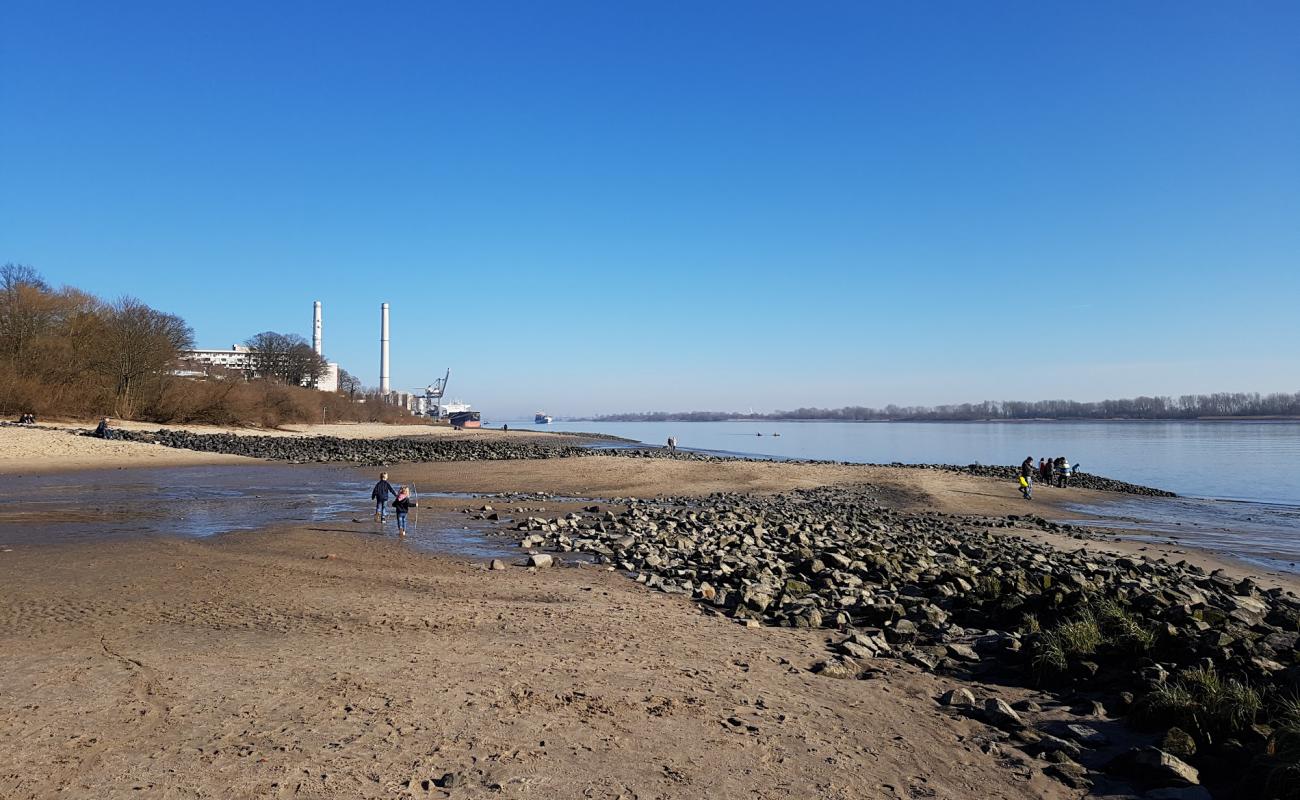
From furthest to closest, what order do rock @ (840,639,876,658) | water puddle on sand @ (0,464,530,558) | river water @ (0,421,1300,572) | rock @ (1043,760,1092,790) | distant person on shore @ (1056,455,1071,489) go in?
1. distant person on shore @ (1056,455,1071,489)
2. river water @ (0,421,1300,572)
3. water puddle on sand @ (0,464,530,558)
4. rock @ (840,639,876,658)
5. rock @ (1043,760,1092,790)

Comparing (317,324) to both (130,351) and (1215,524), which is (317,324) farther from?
(1215,524)

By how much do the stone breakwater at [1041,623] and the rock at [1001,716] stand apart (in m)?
0.01

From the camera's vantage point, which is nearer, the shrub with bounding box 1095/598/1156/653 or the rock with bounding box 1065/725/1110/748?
the rock with bounding box 1065/725/1110/748

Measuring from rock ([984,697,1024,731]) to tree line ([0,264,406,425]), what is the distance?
2402 inches

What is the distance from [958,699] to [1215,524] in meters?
24.9

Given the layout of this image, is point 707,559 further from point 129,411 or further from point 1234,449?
point 1234,449

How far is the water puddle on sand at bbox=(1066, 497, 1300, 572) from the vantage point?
66.3 ft

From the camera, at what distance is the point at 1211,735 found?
21.5 ft

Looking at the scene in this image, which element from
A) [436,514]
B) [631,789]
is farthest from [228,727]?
[436,514]

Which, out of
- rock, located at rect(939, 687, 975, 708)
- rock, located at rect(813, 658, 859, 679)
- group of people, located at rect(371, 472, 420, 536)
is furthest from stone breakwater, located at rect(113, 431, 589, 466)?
rock, located at rect(939, 687, 975, 708)

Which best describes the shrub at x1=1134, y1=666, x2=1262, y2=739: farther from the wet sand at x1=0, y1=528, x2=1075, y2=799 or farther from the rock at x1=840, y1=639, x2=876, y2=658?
the rock at x1=840, y1=639, x2=876, y2=658

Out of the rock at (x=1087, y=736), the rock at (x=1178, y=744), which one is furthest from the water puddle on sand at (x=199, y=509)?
the rock at (x=1178, y=744)

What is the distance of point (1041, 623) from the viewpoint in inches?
397

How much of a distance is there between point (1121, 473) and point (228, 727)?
56.1 m
